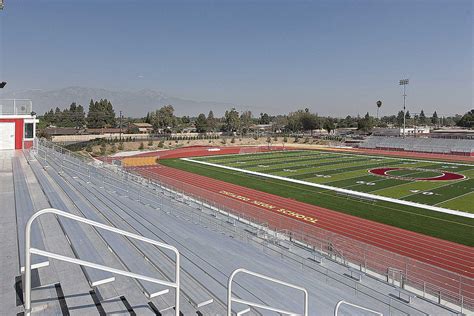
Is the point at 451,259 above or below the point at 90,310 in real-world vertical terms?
below

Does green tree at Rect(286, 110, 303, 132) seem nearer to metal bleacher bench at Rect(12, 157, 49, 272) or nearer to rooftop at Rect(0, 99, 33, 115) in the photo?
rooftop at Rect(0, 99, 33, 115)

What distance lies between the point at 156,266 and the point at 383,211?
691 inches

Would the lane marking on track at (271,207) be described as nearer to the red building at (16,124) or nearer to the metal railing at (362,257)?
the metal railing at (362,257)

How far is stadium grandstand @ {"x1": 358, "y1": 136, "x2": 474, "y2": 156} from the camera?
54.9m

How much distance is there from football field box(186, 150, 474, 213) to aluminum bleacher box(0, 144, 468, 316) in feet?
48.6

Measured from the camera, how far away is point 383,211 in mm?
20141

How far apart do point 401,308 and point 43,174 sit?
453 inches

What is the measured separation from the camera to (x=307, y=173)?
1353 inches

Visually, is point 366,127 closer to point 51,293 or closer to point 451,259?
point 451,259

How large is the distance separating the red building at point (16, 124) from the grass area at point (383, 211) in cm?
1581

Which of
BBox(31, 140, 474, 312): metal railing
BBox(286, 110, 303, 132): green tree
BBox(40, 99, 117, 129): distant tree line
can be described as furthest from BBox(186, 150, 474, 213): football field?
BBox(40, 99, 117, 129): distant tree line

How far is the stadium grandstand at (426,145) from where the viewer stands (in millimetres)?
54906

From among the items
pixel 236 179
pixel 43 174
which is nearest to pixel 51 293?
pixel 43 174

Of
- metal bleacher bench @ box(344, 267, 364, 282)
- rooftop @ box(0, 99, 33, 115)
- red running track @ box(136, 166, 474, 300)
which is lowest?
red running track @ box(136, 166, 474, 300)
